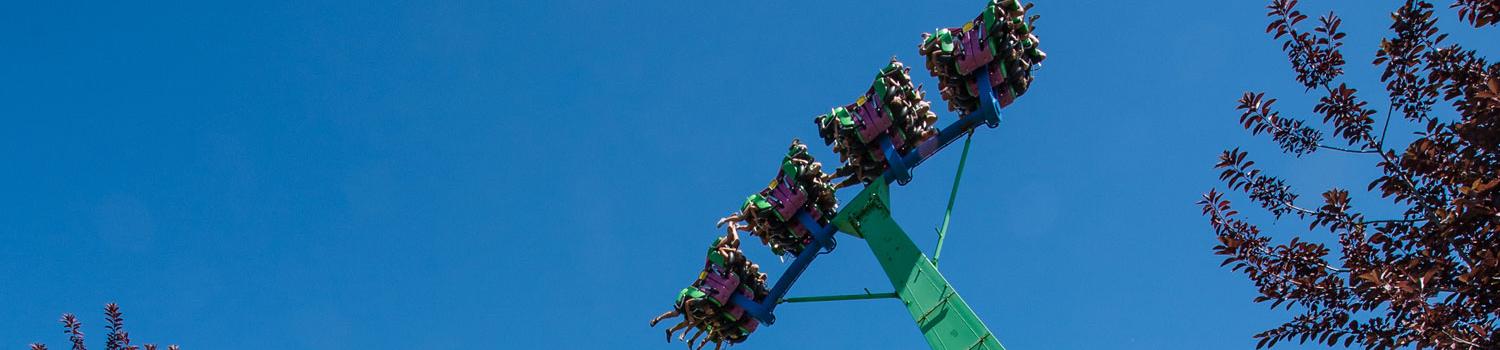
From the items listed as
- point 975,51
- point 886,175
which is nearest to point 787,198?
point 886,175

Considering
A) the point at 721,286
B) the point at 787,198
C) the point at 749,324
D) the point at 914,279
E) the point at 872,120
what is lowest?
the point at 914,279

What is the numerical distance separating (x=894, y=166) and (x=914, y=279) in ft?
3.83

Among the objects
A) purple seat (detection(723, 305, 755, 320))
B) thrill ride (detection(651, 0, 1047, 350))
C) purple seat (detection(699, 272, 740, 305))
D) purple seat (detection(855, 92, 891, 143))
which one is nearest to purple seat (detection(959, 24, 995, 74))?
thrill ride (detection(651, 0, 1047, 350))

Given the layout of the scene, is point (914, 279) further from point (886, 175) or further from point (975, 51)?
point (975, 51)

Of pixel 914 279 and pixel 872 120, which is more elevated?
pixel 872 120

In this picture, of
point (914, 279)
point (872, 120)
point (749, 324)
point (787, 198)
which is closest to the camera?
point (914, 279)

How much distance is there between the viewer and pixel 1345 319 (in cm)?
672

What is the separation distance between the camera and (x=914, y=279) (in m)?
11.5

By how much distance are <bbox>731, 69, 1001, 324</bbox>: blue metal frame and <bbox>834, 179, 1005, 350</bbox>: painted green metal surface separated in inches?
8.4

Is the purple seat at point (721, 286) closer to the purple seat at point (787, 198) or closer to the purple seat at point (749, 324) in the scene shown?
the purple seat at point (749, 324)

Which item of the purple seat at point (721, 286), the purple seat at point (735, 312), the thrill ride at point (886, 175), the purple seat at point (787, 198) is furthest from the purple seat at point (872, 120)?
the purple seat at point (735, 312)

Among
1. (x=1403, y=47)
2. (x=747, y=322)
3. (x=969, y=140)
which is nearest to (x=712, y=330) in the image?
(x=747, y=322)

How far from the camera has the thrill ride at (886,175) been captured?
11.6 metres

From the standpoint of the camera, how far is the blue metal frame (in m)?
11.8
